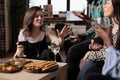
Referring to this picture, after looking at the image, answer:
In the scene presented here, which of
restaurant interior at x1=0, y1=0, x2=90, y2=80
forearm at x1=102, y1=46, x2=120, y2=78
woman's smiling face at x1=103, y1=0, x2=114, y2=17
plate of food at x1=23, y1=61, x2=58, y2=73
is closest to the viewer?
forearm at x1=102, y1=46, x2=120, y2=78

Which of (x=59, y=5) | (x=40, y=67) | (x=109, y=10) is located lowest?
(x=40, y=67)

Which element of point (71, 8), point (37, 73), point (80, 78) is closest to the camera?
point (37, 73)

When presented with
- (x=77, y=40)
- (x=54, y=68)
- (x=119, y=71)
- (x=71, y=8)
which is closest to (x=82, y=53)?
(x=77, y=40)

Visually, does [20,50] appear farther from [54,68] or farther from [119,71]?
[119,71]

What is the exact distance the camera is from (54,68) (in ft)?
6.90

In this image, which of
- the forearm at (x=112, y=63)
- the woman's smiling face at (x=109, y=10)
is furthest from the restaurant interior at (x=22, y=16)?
the forearm at (x=112, y=63)

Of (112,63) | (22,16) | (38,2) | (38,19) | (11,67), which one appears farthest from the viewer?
(38,2)

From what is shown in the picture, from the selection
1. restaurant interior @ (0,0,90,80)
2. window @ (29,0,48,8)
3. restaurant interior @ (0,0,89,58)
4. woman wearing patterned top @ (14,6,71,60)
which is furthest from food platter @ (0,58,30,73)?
window @ (29,0,48,8)

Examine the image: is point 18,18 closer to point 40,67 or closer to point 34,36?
point 34,36

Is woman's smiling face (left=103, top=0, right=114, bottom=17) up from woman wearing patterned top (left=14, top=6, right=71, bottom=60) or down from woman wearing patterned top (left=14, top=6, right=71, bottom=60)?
up

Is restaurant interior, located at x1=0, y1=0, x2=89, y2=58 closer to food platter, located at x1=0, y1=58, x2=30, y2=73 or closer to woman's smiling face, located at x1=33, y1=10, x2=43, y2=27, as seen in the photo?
woman's smiling face, located at x1=33, y1=10, x2=43, y2=27

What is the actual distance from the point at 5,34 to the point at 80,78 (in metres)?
3.32

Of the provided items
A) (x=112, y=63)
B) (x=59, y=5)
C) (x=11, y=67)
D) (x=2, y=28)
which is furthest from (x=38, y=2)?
(x=112, y=63)

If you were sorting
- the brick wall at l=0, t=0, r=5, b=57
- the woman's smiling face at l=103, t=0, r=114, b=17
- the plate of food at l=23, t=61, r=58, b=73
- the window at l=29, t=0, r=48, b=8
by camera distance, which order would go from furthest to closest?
1. the window at l=29, t=0, r=48, b=8
2. the brick wall at l=0, t=0, r=5, b=57
3. the woman's smiling face at l=103, t=0, r=114, b=17
4. the plate of food at l=23, t=61, r=58, b=73
